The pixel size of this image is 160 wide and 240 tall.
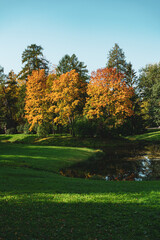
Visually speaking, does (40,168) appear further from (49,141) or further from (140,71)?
(140,71)

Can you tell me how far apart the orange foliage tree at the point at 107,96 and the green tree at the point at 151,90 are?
1935 centimetres

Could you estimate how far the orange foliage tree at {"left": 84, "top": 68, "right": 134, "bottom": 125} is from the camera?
4219 cm

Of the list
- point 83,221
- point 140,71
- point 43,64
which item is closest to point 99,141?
point 43,64

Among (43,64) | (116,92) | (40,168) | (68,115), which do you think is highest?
(43,64)

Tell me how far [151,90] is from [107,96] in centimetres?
2802

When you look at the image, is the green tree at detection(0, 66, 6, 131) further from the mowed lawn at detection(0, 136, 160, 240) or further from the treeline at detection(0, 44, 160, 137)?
the mowed lawn at detection(0, 136, 160, 240)

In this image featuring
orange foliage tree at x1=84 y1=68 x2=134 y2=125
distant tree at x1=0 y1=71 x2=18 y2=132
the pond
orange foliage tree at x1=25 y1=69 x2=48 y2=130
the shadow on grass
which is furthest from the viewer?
distant tree at x1=0 y1=71 x2=18 y2=132

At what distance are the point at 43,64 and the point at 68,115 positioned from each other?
22961mm

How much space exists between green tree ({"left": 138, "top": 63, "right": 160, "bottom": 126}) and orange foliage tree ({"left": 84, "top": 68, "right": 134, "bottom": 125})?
19.3 m

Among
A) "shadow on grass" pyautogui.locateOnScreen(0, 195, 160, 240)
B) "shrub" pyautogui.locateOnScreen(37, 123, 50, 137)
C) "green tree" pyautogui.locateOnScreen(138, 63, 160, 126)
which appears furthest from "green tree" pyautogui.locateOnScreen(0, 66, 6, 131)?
"shadow on grass" pyautogui.locateOnScreen(0, 195, 160, 240)

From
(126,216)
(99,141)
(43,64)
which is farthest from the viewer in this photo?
(43,64)

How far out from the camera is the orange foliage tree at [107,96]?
42.2 metres

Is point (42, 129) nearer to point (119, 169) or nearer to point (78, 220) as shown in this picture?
point (119, 169)

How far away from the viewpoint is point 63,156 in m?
27.4
